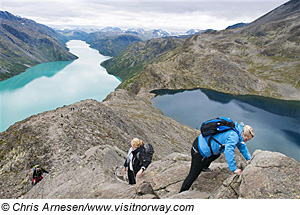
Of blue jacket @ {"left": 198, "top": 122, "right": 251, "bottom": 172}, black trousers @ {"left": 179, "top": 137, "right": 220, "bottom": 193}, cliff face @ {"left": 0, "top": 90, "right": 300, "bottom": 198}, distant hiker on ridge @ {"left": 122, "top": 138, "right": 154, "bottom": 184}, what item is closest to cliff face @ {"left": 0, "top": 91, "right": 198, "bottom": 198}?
cliff face @ {"left": 0, "top": 90, "right": 300, "bottom": 198}

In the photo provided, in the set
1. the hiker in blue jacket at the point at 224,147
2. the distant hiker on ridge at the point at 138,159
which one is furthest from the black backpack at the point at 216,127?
the distant hiker on ridge at the point at 138,159

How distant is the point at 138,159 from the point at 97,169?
365 cm

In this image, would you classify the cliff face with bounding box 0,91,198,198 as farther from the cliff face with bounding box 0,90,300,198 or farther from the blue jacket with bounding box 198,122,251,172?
the blue jacket with bounding box 198,122,251,172

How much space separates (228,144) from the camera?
802 centimetres

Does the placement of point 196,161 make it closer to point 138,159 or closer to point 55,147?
point 138,159

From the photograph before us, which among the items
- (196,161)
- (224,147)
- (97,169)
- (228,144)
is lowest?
(97,169)

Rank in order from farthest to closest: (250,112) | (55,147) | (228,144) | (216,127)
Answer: (250,112) → (55,147) → (216,127) → (228,144)

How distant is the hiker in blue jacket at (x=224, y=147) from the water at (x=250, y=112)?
7614 centimetres

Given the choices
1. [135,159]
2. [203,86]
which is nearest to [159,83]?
[203,86]

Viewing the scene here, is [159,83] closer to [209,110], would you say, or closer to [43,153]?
[209,110]

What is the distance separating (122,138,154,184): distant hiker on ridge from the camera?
1078 centimetres

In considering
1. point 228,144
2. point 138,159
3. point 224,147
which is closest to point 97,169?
point 138,159

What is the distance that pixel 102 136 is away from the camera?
26.1 m
